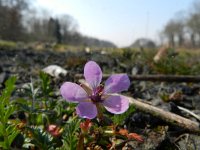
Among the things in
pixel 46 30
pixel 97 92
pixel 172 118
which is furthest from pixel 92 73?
pixel 46 30

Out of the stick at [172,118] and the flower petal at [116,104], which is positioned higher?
the flower petal at [116,104]

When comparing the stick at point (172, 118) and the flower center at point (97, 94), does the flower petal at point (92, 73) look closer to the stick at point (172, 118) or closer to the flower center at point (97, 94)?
the flower center at point (97, 94)

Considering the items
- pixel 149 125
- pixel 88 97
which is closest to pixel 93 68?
pixel 88 97

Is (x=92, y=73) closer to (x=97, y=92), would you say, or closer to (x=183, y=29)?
(x=97, y=92)

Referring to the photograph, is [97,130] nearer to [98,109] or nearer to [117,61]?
[98,109]

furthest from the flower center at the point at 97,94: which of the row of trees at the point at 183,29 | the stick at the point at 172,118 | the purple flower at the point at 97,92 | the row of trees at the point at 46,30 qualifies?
the row of trees at the point at 183,29

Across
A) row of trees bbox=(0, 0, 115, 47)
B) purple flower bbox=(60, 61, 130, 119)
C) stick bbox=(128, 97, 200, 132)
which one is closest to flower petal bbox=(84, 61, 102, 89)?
purple flower bbox=(60, 61, 130, 119)

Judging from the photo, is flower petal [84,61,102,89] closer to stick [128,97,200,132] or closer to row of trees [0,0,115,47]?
stick [128,97,200,132]
